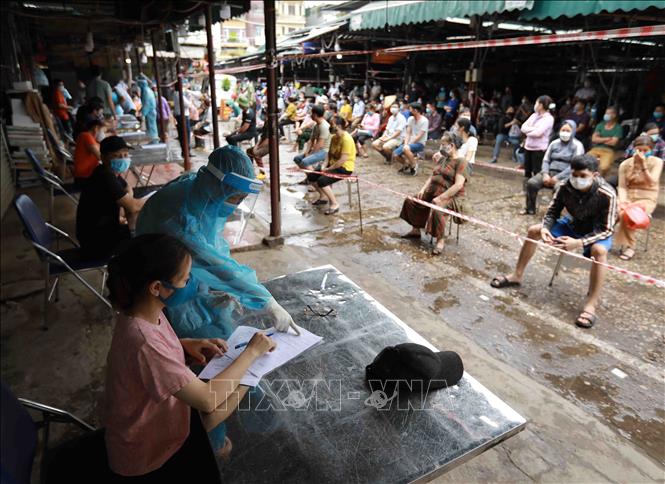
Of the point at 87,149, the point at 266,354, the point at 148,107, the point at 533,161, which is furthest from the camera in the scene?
the point at 148,107

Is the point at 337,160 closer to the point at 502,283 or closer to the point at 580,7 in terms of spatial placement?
the point at 502,283

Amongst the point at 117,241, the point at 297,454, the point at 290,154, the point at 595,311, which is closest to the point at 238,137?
the point at 290,154

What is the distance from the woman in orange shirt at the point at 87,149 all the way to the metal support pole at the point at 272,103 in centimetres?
195

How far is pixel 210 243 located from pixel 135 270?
0.87 m

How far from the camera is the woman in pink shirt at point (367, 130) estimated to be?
10.8 meters

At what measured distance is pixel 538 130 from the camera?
6.78 meters

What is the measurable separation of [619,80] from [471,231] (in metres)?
7.96

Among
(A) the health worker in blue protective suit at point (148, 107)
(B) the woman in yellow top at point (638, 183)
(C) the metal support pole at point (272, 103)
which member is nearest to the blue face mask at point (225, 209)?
(C) the metal support pole at point (272, 103)

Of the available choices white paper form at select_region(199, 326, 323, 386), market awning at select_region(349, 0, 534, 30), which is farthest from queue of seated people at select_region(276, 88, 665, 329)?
white paper form at select_region(199, 326, 323, 386)

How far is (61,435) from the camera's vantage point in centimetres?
218

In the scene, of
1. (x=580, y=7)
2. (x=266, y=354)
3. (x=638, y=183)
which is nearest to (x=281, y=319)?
(x=266, y=354)

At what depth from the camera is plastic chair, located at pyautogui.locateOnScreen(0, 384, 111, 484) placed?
1.33 m

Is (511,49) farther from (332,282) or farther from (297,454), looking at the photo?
(297,454)

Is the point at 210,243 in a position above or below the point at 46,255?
above
